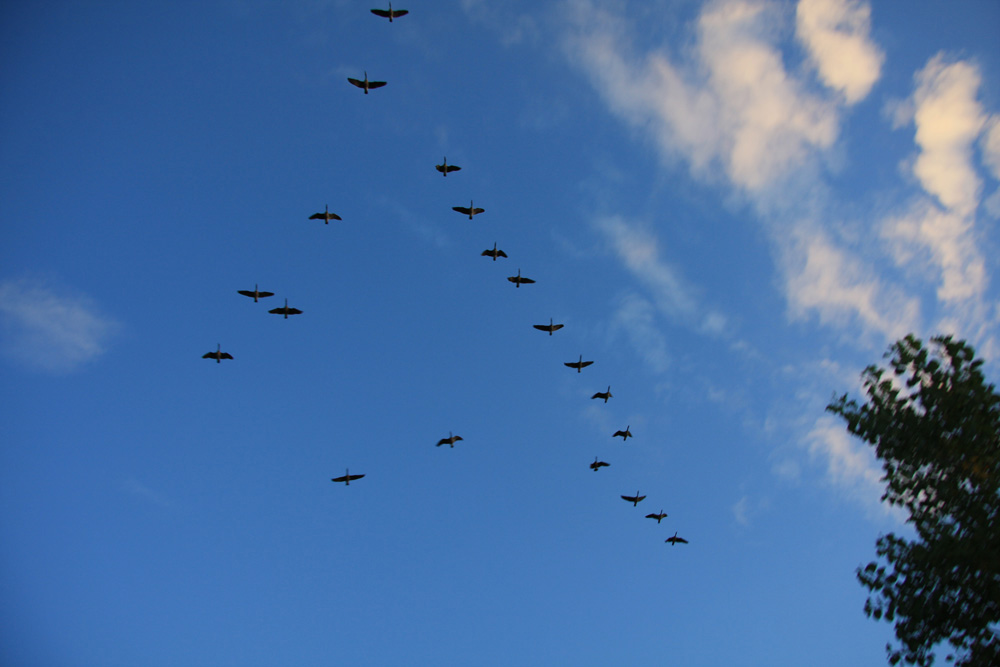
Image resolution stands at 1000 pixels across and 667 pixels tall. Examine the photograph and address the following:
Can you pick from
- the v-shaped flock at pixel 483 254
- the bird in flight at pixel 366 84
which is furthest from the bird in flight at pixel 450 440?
the bird in flight at pixel 366 84

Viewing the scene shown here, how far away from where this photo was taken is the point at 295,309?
32.3 m

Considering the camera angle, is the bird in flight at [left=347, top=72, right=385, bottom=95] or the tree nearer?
the tree

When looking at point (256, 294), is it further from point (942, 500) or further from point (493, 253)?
point (942, 500)

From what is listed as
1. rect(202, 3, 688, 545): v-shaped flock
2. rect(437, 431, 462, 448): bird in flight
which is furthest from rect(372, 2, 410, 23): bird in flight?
rect(437, 431, 462, 448): bird in flight

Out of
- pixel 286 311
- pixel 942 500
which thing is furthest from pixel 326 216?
pixel 942 500

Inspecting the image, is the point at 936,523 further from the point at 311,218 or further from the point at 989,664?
the point at 311,218

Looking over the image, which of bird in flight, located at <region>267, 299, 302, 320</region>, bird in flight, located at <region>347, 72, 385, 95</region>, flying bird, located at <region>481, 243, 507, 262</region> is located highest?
bird in flight, located at <region>347, 72, 385, 95</region>

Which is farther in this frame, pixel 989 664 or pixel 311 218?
pixel 311 218

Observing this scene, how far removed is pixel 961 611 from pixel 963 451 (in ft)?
16.7

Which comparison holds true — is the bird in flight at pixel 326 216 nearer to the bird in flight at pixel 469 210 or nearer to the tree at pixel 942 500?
the bird in flight at pixel 469 210

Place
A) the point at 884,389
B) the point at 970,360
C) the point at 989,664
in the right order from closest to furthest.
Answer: the point at 989,664, the point at 970,360, the point at 884,389

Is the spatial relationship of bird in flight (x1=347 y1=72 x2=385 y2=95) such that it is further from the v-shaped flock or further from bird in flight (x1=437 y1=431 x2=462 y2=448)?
bird in flight (x1=437 y1=431 x2=462 y2=448)

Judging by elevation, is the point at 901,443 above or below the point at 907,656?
above

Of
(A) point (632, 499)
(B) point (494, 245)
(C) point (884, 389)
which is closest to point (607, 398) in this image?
(A) point (632, 499)
